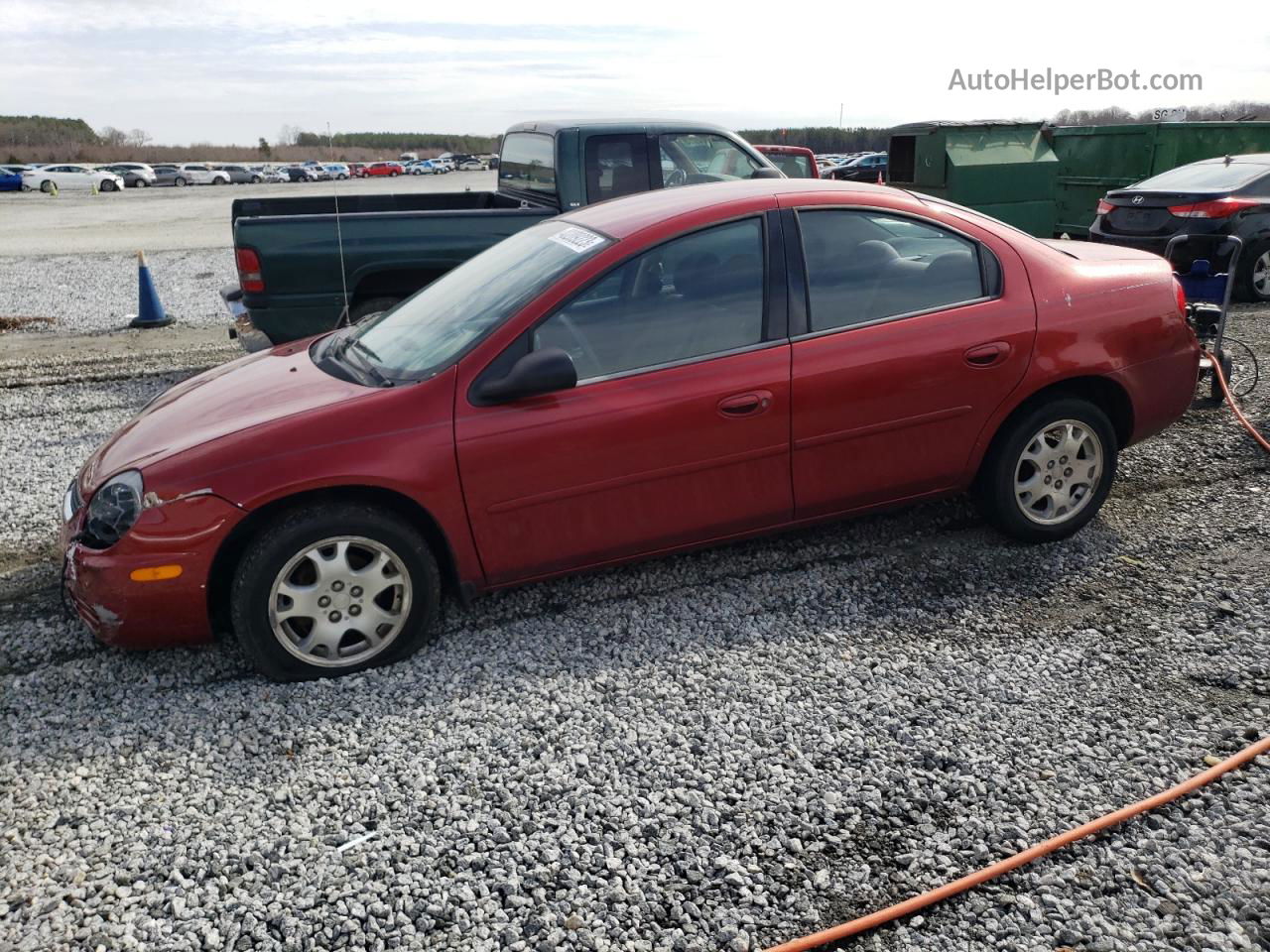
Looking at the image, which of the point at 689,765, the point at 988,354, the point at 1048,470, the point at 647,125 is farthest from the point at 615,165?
the point at 689,765

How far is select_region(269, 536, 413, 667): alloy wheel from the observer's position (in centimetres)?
358

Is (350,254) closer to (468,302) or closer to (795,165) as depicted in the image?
(468,302)

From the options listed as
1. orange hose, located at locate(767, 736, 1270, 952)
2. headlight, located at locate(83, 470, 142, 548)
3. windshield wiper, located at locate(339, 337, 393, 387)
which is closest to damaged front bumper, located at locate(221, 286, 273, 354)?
windshield wiper, located at locate(339, 337, 393, 387)

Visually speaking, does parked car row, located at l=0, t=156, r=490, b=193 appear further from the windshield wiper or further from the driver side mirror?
the driver side mirror

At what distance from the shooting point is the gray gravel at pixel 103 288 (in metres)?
11.6

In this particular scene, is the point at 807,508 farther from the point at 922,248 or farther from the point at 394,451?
the point at 394,451

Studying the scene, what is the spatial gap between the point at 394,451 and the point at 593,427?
73 cm

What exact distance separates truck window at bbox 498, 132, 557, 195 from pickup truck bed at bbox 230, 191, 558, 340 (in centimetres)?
71

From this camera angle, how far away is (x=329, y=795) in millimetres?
3098

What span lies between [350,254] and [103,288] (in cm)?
908

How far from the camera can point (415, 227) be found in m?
7.03

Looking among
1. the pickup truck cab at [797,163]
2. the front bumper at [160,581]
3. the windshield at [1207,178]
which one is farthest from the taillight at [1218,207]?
the front bumper at [160,581]

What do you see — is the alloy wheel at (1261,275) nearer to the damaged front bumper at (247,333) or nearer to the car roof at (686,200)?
the car roof at (686,200)

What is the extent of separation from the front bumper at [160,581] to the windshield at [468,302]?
0.89 meters
